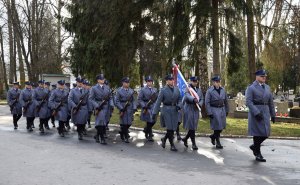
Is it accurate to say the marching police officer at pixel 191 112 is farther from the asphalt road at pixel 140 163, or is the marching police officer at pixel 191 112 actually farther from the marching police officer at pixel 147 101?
the marching police officer at pixel 147 101

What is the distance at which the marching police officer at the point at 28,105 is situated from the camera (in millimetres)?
17406

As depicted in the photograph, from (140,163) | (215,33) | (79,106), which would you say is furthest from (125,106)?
(215,33)

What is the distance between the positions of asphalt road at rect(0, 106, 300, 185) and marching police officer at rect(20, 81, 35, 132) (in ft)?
Answer: 11.1

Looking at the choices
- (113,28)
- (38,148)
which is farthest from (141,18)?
→ (38,148)

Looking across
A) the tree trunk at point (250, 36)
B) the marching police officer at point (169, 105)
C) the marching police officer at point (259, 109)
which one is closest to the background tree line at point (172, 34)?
the tree trunk at point (250, 36)

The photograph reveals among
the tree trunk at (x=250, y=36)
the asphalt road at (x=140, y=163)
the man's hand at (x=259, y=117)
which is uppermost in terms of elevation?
the tree trunk at (x=250, y=36)

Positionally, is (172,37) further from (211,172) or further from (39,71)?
(39,71)

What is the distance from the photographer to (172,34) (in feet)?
63.8

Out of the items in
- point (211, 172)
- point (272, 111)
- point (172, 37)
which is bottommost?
point (211, 172)

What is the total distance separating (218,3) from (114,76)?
10476mm

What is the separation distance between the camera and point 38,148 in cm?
1205

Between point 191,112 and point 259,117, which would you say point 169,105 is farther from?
point 259,117

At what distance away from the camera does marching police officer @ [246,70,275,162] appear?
33.0 ft

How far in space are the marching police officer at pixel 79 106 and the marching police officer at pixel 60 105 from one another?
1049 mm
